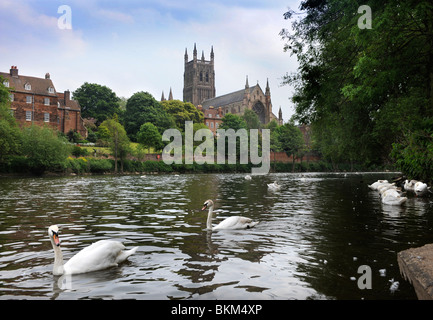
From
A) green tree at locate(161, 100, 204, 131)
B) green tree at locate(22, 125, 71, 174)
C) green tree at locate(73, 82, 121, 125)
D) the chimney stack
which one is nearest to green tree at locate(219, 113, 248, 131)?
green tree at locate(161, 100, 204, 131)

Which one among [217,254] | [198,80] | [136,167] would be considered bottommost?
[217,254]

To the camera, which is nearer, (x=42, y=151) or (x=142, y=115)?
(x=42, y=151)

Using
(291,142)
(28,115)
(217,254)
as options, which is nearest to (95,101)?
(28,115)

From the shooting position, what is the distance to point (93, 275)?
6.26m

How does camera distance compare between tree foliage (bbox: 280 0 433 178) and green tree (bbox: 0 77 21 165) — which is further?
green tree (bbox: 0 77 21 165)

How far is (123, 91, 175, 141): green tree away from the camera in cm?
9540

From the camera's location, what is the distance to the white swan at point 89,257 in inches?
245

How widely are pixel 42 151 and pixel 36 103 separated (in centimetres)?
3013

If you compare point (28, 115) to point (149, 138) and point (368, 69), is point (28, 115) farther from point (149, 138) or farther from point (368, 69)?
point (368, 69)

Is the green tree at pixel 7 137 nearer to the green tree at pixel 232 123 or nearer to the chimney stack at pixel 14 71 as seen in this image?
the chimney stack at pixel 14 71

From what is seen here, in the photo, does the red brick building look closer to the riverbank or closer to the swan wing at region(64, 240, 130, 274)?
the riverbank

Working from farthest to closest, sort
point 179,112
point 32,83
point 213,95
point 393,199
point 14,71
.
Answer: point 213,95, point 179,112, point 32,83, point 14,71, point 393,199

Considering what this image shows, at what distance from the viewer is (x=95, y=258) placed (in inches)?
255

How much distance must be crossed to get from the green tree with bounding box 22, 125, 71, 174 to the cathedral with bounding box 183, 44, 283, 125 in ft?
341
